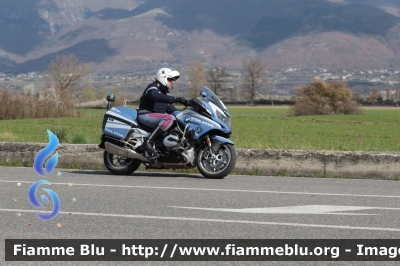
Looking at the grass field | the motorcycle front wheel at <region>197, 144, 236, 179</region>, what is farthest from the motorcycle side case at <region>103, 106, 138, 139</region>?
the grass field

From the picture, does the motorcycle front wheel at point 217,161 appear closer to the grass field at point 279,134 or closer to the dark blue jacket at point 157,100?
the dark blue jacket at point 157,100

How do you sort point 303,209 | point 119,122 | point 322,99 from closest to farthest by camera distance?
point 303,209
point 119,122
point 322,99

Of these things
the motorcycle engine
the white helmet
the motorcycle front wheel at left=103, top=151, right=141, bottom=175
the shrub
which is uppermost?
the shrub

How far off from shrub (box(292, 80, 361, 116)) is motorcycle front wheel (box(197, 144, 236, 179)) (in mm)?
60261

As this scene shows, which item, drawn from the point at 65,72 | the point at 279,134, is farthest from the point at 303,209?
the point at 65,72

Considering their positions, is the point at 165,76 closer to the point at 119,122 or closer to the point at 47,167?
the point at 119,122

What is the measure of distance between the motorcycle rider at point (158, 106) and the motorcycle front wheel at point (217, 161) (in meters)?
0.73

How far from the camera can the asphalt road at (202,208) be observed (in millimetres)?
8164

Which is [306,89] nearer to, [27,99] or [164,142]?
[27,99]

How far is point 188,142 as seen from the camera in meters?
13.2

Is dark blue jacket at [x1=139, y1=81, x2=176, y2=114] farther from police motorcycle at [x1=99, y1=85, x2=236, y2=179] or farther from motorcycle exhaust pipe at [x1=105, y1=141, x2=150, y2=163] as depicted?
motorcycle exhaust pipe at [x1=105, y1=141, x2=150, y2=163]

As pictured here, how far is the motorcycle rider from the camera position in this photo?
13234 millimetres

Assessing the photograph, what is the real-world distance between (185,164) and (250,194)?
2.16 metres

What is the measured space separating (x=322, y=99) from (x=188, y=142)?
200 feet
